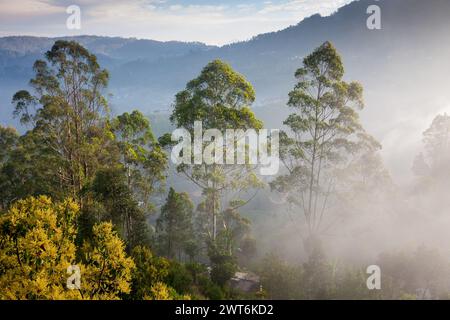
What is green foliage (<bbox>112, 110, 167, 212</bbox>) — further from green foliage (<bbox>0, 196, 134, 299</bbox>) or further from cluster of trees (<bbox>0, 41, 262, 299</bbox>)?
green foliage (<bbox>0, 196, 134, 299</bbox>)

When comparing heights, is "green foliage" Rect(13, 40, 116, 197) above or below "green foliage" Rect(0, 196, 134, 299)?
above

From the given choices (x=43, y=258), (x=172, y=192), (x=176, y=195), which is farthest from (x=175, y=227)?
(x=43, y=258)

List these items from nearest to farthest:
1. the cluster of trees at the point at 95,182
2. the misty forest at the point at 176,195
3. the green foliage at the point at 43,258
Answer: the green foliage at the point at 43,258, the cluster of trees at the point at 95,182, the misty forest at the point at 176,195

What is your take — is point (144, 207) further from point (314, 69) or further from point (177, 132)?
point (314, 69)

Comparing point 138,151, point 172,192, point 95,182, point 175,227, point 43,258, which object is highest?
point 138,151

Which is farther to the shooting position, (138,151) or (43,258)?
(138,151)

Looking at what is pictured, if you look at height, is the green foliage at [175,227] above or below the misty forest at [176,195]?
below

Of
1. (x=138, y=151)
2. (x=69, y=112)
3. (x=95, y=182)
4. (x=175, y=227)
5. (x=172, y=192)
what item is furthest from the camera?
(x=175, y=227)

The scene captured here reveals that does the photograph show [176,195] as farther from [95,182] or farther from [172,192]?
[95,182]

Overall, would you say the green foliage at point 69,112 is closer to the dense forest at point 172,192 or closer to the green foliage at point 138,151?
the dense forest at point 172,192

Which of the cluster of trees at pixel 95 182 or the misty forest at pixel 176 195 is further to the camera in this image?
the misty forest at pixel 176 195

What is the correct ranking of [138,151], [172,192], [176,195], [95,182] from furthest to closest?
1. [176,195]
2. [172,192]
3. [138,151]
4. [95,182]

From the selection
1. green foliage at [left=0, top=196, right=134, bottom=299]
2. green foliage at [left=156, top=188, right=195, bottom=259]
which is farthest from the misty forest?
green foliage at [left=156, top=188, right=195, bottom=259]

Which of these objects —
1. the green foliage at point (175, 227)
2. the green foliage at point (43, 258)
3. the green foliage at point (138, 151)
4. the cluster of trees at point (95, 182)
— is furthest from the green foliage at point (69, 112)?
the green foliage at point (43, 258)
